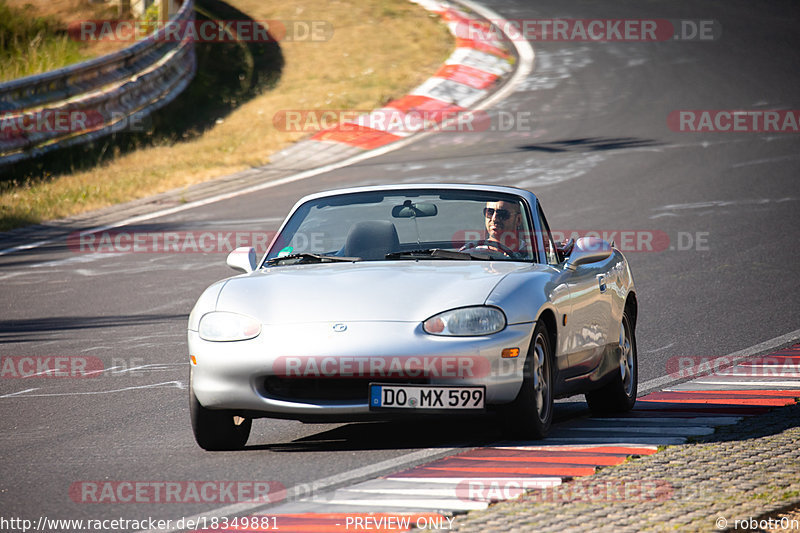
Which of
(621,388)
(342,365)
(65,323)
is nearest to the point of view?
(342,365)

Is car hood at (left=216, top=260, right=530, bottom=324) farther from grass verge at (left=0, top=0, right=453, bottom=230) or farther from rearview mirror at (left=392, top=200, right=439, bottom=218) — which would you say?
grass verge at (left=0, top=0, right=453, bottom=230)

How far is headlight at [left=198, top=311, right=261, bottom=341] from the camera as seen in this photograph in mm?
6020

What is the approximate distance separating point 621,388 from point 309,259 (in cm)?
215

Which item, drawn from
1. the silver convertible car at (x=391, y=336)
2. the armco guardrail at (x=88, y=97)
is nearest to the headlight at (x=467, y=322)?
the silver convertible car at (x=391, y=336)

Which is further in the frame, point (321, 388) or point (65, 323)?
point (65, 323)

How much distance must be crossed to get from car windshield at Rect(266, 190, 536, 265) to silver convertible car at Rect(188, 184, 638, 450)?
16 mm

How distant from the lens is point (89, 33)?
88.2 ft

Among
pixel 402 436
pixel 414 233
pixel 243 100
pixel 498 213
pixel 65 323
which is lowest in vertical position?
pixel 243 100

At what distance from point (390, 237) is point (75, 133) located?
1507 cm

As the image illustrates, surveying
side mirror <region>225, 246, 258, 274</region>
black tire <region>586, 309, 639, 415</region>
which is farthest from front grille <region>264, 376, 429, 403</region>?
black tire <region>586, 309, 639, 415</region>

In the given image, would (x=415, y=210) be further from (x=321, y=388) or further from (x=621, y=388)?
(x=621, y=388)

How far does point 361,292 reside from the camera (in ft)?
20.2

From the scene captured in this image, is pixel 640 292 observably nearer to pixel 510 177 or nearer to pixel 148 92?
pixel 510 177

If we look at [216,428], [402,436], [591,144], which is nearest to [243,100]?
[591,144]
